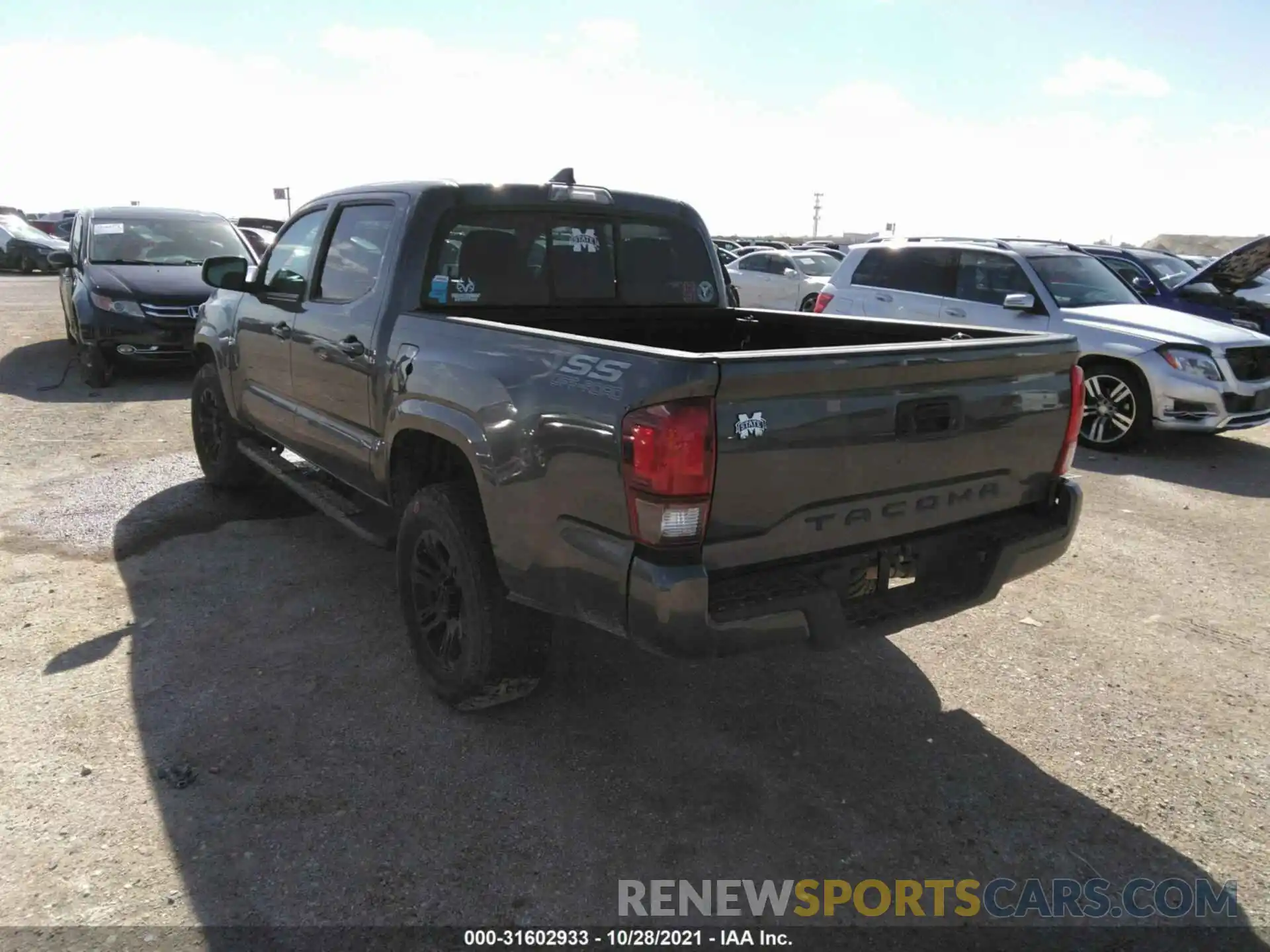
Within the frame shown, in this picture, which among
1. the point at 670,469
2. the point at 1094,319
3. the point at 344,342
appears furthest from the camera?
the point at 1094,319

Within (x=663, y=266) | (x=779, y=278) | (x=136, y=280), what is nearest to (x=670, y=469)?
(x=663, y=266)

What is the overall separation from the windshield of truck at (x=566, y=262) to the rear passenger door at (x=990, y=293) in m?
4.83

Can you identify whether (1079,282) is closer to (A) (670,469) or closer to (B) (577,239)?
(B) (577,239)

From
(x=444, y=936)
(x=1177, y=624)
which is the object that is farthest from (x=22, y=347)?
(x=1177, y=624)

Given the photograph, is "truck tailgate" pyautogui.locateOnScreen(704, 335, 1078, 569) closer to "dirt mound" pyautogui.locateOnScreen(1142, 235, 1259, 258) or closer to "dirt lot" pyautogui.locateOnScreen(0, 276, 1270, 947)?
"dirt lot" pyautogui.locateOnScreen(0, 276, 1270, 947)

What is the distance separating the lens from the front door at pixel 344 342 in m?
3.93

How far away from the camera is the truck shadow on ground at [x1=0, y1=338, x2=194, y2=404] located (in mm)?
9312

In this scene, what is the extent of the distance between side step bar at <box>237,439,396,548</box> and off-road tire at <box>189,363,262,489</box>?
323 mm

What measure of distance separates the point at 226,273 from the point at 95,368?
5869 mm

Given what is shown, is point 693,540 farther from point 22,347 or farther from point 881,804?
point 22,347

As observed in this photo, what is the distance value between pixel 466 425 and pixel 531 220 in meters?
1.34

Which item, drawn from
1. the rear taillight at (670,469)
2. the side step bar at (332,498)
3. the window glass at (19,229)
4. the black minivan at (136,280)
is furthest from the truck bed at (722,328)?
the window glass at (19,229)

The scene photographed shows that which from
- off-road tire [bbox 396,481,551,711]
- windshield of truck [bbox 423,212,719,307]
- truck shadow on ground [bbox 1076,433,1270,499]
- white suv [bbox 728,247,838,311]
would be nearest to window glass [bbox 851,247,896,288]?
truck shadow on ground [bbox 1076,433,1270,499]

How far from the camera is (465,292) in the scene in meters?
3.88
